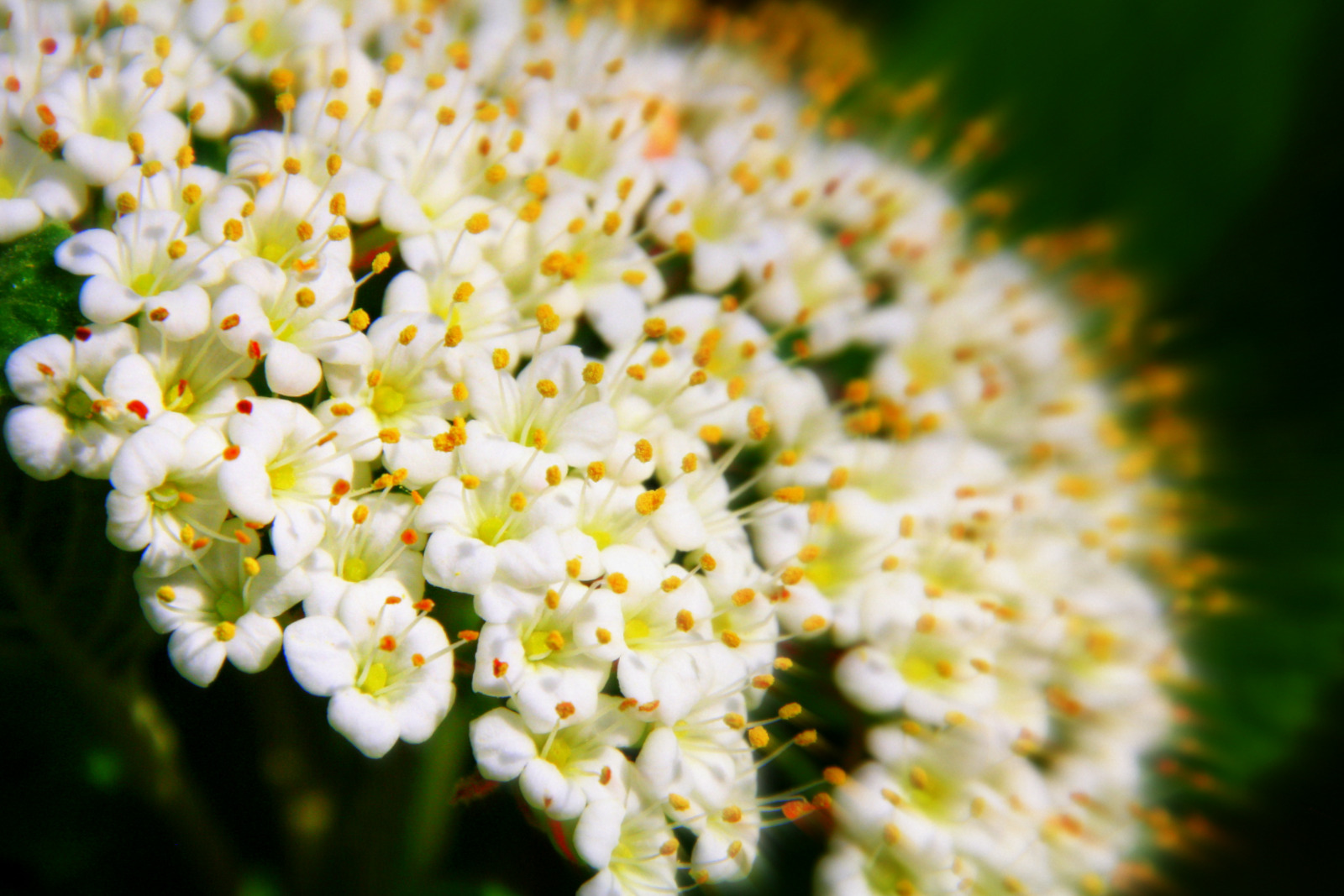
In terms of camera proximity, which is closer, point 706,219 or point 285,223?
point 285,223

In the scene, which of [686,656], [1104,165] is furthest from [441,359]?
[1104,165]

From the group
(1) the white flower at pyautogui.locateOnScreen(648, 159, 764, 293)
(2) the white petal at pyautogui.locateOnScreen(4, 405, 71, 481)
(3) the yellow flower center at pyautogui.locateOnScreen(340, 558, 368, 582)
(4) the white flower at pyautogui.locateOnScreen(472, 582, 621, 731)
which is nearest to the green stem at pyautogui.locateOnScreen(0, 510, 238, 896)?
(2) the white petal at pyautogui.locateOnScreen(4, 405, 71, 481)

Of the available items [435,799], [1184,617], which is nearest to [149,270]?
[435,799]

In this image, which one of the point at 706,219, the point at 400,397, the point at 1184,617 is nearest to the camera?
the point at 400,397

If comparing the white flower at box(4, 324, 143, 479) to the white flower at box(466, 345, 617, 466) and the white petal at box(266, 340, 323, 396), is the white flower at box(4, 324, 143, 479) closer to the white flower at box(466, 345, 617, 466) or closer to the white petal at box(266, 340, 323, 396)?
the white petal at box(266, 340, 323, 396)

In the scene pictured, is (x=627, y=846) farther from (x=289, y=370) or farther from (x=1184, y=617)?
(x=1184, y=617)

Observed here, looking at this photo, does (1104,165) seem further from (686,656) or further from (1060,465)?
(686,656)

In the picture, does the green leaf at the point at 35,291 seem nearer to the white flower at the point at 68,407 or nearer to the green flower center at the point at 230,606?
the white flower at the point at 68,407
